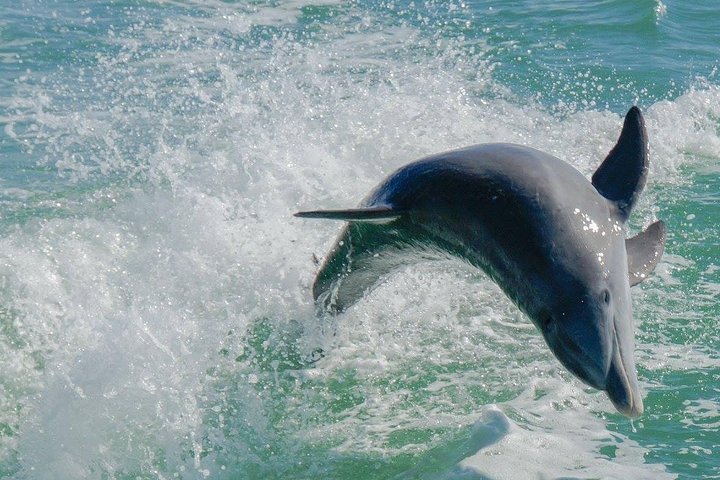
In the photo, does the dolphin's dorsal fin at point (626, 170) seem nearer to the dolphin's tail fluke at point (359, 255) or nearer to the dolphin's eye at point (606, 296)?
the dolphin's eye at point (606, 296)

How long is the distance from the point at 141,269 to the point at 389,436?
11.5 ft

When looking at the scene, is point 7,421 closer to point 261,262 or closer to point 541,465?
point 261,262

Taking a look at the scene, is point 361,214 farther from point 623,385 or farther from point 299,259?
point 299,259

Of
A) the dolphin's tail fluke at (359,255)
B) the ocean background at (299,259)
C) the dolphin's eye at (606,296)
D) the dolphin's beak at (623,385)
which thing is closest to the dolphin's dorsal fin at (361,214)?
the dolphin's tail fluke at (359,255)

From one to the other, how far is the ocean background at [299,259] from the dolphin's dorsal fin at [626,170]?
1.34m

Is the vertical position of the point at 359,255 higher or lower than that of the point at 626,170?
lower

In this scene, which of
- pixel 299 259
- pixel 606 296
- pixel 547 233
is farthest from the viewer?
pixel 299 259

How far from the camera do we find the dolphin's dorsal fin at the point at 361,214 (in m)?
5.77

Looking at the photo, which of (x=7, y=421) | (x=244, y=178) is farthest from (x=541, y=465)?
(x=244, y=178)

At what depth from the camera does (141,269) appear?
9.15 m

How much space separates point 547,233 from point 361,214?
122 centimetres

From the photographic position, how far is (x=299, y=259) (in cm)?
905

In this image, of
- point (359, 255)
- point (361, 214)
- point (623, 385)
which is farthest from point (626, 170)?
point (359, 255)

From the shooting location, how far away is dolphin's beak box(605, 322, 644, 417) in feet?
14.8
